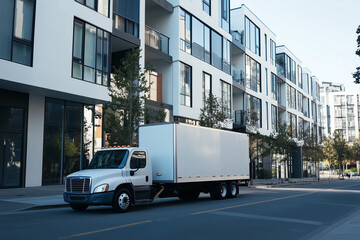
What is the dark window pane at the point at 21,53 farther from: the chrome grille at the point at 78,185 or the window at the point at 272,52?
the window at the point at 272,52

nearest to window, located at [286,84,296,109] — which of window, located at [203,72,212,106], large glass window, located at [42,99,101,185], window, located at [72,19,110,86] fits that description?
window, located at [203,72,212,106]

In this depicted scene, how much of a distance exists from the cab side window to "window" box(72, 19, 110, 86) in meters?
9.06

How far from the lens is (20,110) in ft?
66.9

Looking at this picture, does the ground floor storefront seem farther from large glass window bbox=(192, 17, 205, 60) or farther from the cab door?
large glass window bbox=(192, 17, 205, 60)

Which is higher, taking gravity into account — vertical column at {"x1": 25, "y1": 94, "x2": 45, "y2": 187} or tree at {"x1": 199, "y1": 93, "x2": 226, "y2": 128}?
tree at {"x1": 199, "y1": 93, "x2": 226, "y2": 128}

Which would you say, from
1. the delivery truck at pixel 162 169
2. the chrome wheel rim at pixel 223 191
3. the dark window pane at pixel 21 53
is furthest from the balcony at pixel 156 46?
the chrome wheel rim at pixel 223 191

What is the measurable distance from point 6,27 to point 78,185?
9.90m

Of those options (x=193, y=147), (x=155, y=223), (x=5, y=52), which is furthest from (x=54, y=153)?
(x=155, y=223)

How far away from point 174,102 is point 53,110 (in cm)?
967

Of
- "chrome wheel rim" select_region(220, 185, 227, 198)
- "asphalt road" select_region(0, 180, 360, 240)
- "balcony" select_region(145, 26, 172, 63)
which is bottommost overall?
"asphalt road" select_region(0, 180, 360, 240)

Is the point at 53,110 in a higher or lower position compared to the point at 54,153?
higher

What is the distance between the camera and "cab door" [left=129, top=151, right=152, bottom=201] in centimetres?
1284

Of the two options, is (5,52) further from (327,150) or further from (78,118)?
(327,150)

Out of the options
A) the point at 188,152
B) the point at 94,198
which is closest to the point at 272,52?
the point at 188,152
